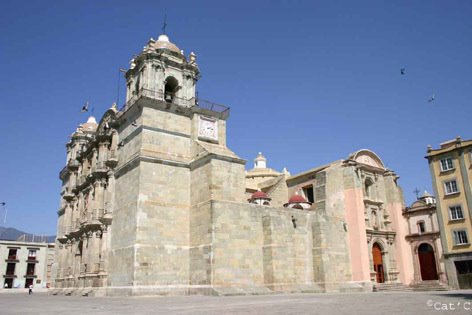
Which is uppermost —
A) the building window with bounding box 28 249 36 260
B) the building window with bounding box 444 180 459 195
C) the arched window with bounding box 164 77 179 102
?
the arched window with bounding box 164 77 179 102

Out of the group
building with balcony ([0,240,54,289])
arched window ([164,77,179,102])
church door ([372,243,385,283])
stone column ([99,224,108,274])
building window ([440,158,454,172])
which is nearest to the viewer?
stone column ([99,224,108,274])

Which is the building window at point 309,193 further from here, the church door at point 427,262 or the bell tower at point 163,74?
the bell tower at point 163,74

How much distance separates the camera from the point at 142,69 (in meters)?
29.2

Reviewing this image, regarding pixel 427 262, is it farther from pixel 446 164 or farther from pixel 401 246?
pixel 446 164

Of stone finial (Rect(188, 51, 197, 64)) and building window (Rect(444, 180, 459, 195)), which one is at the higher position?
stone finial (Rect(188, 51, 197, 64))

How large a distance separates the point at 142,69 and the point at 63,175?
825 inches

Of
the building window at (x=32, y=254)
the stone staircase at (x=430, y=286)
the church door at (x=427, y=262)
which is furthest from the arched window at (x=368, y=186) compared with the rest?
the building window at (x=32, y=254)

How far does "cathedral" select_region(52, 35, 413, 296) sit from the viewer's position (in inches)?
968

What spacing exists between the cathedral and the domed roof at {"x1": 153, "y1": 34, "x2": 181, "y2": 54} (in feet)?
0.57

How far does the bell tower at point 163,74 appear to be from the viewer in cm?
2859

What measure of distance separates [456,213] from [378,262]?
760 centimetres

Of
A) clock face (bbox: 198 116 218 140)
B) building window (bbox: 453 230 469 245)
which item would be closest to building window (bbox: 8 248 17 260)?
clock face (bbox: 198 116 218 140)

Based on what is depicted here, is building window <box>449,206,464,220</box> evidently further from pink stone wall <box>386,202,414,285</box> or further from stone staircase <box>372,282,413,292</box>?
stone staircase <box>372,282,413,292</box>

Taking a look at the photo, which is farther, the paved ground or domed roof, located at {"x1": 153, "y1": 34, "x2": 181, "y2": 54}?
domed roof, located at {"x1": 153, "y1": 34, "x2": 181, "y2": 54}
